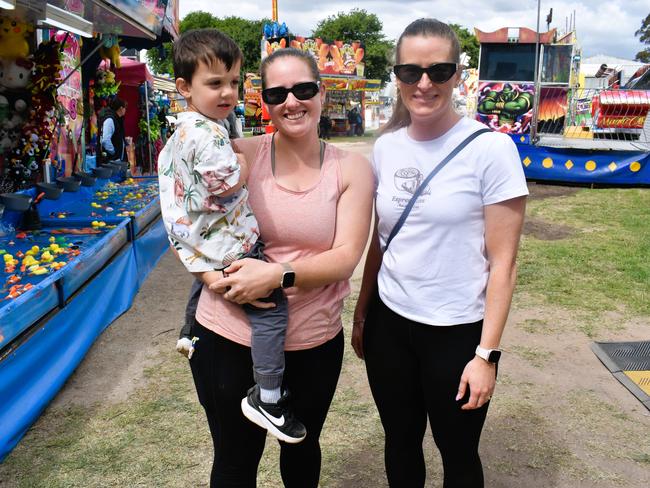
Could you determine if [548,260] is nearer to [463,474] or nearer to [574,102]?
[463,474]

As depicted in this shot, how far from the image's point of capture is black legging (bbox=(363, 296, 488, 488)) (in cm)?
179

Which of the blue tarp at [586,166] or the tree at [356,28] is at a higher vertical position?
the tree at [356,28]

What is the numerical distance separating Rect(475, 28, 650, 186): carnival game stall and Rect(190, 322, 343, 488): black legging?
9.57 metres

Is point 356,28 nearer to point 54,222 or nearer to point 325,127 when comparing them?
point 325,127

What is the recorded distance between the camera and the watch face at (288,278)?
1.69 m

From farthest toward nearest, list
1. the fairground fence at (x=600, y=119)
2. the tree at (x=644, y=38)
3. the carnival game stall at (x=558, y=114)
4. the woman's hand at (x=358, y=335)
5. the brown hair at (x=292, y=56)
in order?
the tree at (x=644, y=38) < the fairground fence at (x=600, y=119) < the carnival game stall at (x=558, y=114) < the woman's hand at (x=358, y=335) < the brown hair at (x=292, y=56)

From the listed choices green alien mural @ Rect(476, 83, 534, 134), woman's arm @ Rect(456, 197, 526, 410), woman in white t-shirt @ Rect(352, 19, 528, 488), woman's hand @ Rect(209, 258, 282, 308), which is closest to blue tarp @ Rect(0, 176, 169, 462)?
woman's hand @ Rect(209, 258, 282, 308)

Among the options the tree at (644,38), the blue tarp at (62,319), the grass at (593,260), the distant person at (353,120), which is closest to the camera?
the blue tarp at (62,319)

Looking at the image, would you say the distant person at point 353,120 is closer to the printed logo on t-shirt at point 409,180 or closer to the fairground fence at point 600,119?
the fairground fence at point 600,119

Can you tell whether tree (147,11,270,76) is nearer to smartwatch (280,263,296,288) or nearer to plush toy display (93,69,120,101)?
plush toy display (93,69,120,101)

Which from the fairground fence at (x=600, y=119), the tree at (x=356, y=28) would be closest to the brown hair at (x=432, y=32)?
the fairground fence at (x=600, y=119)

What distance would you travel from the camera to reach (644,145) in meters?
11.5

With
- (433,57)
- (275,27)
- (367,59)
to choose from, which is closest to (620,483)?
(433,57)

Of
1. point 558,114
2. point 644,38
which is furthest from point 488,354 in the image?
point 644,38
